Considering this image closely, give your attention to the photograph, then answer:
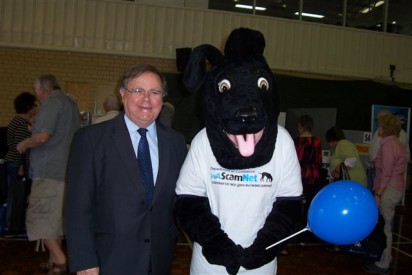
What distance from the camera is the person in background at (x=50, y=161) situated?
3.19 metres

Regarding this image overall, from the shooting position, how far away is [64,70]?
7.46 metres

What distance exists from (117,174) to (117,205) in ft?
0.42

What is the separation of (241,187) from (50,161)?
2.12 metres

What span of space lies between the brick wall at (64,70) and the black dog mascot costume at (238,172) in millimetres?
6269

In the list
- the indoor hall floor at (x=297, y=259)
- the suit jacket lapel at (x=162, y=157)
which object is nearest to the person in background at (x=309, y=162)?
the indoor hall floor at (x=297, y=259)

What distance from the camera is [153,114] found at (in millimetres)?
1780

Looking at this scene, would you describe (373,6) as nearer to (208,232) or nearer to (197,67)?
(197,67)

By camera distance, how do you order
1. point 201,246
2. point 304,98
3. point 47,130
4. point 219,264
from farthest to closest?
point 304,98
point 47,130
point 201,246
point 219,264

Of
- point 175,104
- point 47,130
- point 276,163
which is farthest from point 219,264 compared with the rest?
point 175,104

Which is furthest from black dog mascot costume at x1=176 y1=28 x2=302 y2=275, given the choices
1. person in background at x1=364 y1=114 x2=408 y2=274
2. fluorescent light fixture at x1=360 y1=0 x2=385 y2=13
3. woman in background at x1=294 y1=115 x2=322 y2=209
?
fluorescent light fixture at x1=360 y1=0 x2=385 y2=13

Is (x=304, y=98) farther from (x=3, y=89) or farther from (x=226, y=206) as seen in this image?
(x=226, y=206)

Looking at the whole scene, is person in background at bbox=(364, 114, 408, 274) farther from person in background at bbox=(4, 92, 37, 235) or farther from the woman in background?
person in background at bbox=(4, 92, 37, 235)

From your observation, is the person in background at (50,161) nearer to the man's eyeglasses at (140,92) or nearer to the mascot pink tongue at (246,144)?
the man's eyeglasses at (140,92)

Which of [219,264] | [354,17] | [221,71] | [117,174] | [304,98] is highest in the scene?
[354,17]
